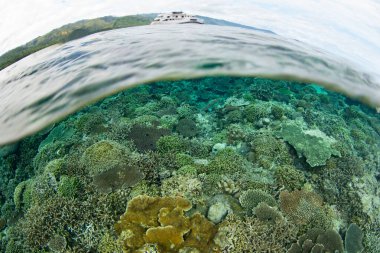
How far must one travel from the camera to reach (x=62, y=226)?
6.28 m

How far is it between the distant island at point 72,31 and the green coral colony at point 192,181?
21.3ft

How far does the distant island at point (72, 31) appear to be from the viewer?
51.8 feet

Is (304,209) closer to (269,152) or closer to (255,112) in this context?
(269,152)

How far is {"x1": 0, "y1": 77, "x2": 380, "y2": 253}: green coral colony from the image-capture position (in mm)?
5984

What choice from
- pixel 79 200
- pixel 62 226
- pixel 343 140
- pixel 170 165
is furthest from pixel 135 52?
pixel 343 140

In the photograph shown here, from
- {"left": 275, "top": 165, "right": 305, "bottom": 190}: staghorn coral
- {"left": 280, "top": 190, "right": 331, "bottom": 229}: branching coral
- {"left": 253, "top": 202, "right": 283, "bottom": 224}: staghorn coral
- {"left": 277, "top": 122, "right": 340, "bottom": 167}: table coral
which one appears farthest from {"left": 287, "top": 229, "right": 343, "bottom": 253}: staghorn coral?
{"left": 277, "top": 122, "right": 340, "bottom": 167}: table coral

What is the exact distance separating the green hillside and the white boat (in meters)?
1.26

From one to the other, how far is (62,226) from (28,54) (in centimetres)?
1193

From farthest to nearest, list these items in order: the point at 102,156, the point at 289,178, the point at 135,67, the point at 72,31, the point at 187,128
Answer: the point at 72,31
the point at 135,67
the point at 187,128
the point at 289,178
the point at 102,156

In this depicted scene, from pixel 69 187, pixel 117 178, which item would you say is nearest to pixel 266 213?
pixel 117 178

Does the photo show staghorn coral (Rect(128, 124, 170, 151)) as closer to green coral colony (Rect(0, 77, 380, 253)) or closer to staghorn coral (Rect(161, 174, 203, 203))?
green coral colony (Rect(0, 77, 380, 253))

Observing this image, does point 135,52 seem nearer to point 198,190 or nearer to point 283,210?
point 198,190

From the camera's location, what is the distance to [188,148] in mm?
8469

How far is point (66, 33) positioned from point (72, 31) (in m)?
0.40
